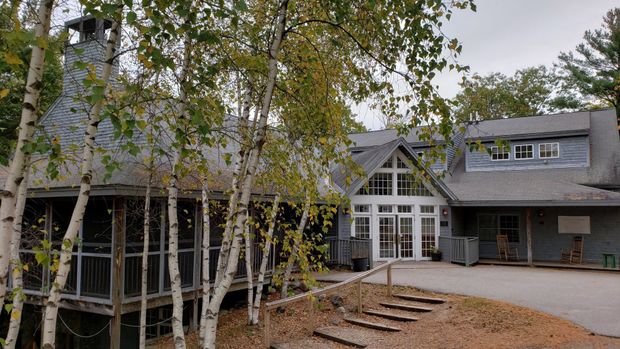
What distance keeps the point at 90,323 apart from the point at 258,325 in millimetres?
4018

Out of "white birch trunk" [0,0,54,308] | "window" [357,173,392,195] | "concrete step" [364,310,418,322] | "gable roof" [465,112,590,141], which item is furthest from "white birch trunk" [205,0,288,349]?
"gable roof" [465,112,590,141]

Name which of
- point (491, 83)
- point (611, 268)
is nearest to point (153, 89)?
point (611, 268)

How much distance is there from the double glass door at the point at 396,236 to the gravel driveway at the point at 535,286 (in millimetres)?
843

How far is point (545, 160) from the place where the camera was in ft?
63.2

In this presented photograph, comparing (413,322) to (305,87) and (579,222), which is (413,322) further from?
(579,222)

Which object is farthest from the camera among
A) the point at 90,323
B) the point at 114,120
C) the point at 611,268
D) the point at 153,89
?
the point at 611,268

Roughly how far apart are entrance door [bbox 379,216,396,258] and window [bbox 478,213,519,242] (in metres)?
4.23

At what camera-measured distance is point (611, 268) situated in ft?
49.4

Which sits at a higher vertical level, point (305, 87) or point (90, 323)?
point (305, 87)

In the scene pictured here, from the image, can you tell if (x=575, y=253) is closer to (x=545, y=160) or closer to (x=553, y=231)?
(x=553, y=231)

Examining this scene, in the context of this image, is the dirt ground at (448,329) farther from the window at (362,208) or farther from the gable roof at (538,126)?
the gable roof at (538,126)

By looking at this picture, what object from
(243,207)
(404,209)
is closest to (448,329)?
(243,207)

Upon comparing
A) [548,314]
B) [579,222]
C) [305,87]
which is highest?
[305,87]

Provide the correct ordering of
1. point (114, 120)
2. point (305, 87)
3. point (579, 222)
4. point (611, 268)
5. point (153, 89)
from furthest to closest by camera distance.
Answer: point (579, 222), point (611, 268), point (153, 89), point (305, 87), point (114, 120)
